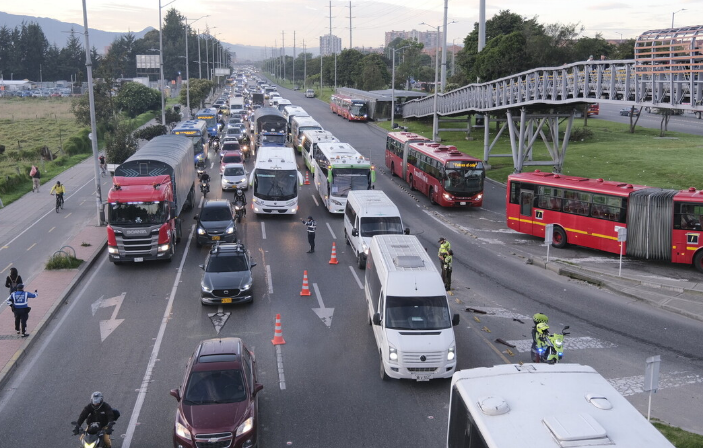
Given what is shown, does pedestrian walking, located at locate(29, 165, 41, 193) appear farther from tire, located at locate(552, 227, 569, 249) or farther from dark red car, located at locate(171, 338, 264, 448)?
dark red car, located at locate(171, 338, 264, 448)

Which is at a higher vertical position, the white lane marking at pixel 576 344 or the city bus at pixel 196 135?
the city bus at pixel 196 135

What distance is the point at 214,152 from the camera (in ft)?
206

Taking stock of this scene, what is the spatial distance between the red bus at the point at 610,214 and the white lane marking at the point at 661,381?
400 inches

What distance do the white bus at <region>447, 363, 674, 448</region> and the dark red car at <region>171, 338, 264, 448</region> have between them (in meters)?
4.16

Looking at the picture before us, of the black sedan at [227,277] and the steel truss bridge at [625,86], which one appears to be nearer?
the black sedan at [227,277]

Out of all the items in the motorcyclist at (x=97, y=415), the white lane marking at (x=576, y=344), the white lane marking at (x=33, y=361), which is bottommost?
the white lane marking at (x=33, y=361)

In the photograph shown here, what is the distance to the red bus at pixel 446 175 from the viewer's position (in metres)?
35.9

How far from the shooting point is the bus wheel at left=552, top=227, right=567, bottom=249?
1139 inches

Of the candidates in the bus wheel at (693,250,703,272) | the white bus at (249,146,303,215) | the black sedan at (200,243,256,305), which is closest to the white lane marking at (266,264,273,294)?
the black sedan at (200,243,256,305)

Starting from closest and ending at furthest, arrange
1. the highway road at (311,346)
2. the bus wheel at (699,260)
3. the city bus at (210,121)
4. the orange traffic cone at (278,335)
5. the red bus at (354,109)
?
the highway road at (311,346) < the orange traffic cone at (278,335) < the bus wheel at (699,260) < the city bus at (210,121) < the red bus at (354,109)

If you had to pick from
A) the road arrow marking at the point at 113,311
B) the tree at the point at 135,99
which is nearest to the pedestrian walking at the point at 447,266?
the road arrow marking at the point at 113,311

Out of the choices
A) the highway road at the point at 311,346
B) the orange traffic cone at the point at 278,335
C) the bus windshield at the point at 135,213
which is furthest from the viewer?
the bus windshield at the point at 135,213

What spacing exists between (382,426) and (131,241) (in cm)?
1484

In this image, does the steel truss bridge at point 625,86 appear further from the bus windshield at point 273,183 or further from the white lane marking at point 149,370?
the white lane marking at point 149,370
